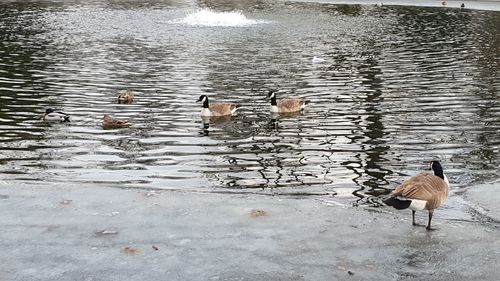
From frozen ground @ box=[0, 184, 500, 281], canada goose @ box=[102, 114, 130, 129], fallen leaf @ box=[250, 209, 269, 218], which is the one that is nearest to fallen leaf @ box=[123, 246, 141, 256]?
frozen ground @ box=[0, 184, 500, 281]

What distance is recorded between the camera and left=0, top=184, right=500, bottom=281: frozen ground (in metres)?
7.41

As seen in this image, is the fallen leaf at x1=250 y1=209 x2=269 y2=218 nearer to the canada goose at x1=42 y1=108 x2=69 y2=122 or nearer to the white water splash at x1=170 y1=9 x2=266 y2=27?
the canada goose at x1=42 y1=108 x2=69 y2=122

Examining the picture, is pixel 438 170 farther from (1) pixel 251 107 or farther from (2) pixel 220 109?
(1) pixel 251 107

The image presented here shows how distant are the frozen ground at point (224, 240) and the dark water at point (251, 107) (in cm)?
210

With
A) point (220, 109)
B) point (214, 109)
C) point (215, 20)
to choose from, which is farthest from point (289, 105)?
point (215, 20)

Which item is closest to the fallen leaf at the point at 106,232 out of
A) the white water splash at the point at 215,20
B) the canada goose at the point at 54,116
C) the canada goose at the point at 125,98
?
the canada goose at the point at 54,116

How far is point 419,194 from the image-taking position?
8383 mm

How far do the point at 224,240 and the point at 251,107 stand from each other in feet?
41.4

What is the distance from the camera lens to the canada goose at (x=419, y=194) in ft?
27.2

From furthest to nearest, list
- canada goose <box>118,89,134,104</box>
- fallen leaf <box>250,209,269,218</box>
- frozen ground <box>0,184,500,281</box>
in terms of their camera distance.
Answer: canada goose <box>118,89,134,104</box> → fallen leaf <box>250,209,269,218</box> → frozen ground <box>0,184,500,281</box>

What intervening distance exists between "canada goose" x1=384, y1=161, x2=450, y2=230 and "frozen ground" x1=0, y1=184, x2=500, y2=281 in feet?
1.59

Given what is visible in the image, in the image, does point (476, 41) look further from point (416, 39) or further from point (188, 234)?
point (188, 234)

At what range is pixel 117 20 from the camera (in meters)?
53.5

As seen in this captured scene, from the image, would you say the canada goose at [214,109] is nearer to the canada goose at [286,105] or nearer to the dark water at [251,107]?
the dark water at [251,107]
